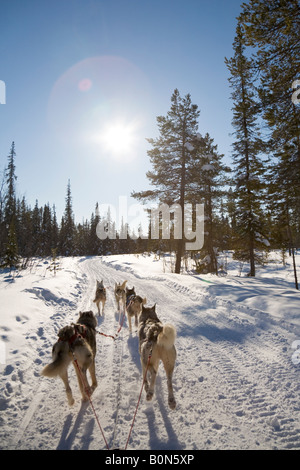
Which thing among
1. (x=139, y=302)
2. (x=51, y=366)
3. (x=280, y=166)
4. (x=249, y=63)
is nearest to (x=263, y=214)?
(x=280, y=166)

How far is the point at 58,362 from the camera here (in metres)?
3.00

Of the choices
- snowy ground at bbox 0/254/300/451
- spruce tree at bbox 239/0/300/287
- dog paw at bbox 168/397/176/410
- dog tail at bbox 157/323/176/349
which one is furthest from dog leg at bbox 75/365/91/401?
spruce tree at bbox 239/0/300/287

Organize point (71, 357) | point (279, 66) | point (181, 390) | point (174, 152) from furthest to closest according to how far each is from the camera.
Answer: point (174, 152)
point (279, 66)
point (181, 390)
point (71, 357)

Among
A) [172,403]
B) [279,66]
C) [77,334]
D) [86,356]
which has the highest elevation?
[279,66]

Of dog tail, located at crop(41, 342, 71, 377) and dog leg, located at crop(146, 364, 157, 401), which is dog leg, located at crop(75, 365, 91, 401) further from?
dog leg, located at crop(146, 364, 157, 401)

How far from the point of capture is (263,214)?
1789cm

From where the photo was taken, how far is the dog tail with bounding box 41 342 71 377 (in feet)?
9.41

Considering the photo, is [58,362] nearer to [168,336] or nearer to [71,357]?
[71,357]

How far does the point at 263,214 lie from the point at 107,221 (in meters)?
66.5

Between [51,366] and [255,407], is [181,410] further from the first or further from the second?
[51,366]

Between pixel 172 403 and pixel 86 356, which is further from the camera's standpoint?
pixel 86 356

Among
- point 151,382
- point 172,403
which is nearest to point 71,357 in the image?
point 151,382

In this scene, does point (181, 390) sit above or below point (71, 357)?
below

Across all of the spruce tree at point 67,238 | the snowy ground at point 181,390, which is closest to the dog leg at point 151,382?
the snowy ground at point 181,390
